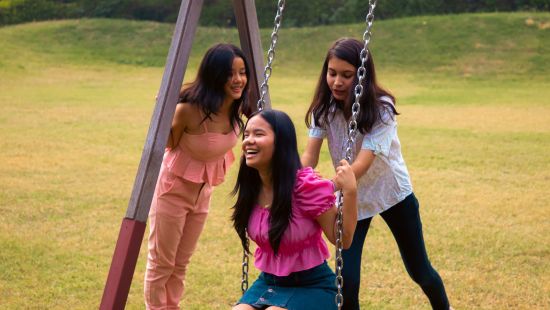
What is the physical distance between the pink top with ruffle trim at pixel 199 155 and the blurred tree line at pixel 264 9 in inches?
914

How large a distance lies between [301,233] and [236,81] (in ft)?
3.69

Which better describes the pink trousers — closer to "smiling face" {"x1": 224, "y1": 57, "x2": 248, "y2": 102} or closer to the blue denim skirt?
"smiling face" {"x1": 224, "y1": 57, "x2": 248, "y2": 102}

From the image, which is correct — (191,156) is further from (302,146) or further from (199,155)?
(302,146)

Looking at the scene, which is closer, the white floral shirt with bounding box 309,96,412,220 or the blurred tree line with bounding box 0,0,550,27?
the white floral shirt with bounding box 309,96,412,220

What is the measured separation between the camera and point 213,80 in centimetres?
415

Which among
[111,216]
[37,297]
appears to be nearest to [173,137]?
[37,297]

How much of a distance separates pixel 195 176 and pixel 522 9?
24.4 metres

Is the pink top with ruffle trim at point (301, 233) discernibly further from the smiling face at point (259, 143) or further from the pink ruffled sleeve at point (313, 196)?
the smiling face at point (259, 143)

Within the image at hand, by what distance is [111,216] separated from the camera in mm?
7496

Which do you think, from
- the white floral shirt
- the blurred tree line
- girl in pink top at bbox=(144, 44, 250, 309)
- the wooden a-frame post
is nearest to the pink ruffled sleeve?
the white floral shirt

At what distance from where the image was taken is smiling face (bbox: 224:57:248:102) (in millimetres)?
4141

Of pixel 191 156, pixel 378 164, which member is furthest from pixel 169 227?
pixel 378 164

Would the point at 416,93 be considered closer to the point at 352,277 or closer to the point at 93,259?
the point at 93,259

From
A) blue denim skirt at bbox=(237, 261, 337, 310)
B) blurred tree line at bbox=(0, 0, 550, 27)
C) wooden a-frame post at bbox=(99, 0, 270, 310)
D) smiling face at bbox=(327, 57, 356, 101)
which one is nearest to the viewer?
blue denim skirt at bbox=(237, 261, 337, 310)
